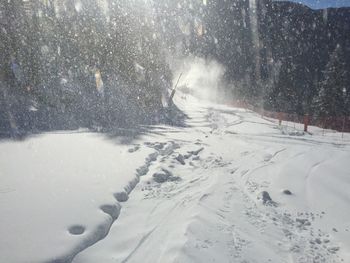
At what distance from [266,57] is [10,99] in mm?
111697

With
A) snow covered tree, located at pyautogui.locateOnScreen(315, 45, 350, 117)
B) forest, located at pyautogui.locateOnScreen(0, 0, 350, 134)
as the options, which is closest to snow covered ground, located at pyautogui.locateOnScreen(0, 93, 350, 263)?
forest, located at pyautogui.locateOnScreen(0, 0, 350, 134)

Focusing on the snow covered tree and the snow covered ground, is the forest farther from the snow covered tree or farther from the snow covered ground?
the snow covered ground

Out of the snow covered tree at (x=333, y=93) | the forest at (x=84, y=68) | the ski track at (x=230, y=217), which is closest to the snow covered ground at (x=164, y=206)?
the ski track at (x=230, y=217)

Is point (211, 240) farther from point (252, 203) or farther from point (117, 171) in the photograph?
point (117, 171)

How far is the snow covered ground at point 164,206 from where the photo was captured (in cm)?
455

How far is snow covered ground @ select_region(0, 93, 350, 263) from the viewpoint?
179 inches

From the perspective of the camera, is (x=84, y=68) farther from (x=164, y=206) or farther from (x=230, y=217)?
(x=230, y=217)

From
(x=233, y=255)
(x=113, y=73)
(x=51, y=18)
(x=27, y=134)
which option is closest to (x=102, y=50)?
(x=113, y=73)

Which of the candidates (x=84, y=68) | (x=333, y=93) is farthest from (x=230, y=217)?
(x=333, y=93)

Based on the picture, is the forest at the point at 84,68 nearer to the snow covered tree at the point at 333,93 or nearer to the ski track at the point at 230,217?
the snow covered tree at the point at 333,93

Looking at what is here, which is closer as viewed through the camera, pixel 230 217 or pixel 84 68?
pixel 230 217

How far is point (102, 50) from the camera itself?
2244 cm

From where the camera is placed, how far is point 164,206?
633cm

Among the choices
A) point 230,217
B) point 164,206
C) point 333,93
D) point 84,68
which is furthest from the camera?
Result: point 333,93
